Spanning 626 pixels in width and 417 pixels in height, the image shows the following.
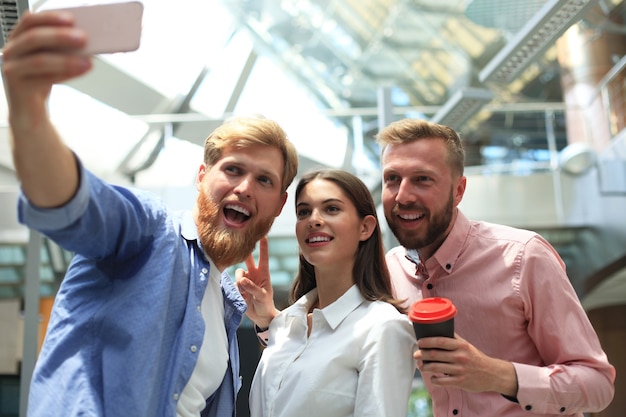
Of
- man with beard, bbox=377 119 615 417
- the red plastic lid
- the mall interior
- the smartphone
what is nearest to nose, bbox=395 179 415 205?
man with beard, bbox=377 119 615 417

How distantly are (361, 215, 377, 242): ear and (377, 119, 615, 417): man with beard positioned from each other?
0.30 feet

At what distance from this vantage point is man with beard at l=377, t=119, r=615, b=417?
5.82ft

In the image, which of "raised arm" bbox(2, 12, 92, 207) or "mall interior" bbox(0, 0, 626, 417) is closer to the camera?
"raised arm" bbox(2, 12, 92, 207)

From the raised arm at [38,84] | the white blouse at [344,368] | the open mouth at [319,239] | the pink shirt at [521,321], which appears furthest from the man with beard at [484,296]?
the raised arm at [38,84]

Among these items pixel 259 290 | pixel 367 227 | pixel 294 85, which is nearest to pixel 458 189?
pixel 367 227

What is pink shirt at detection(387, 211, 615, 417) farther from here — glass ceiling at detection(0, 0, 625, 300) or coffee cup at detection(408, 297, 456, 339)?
glass ceiling at detection(0, 0, 625, 300)

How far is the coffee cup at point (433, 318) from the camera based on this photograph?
1.51 metres

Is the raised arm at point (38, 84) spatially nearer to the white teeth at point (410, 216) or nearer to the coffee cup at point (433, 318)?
the coffee cup at point (433, 318)

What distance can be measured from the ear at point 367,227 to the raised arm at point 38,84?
1.08 m

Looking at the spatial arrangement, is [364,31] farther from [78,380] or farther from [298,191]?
[78,380]

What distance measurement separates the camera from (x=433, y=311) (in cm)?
152

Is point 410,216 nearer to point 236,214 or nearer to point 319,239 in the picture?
point 319,239

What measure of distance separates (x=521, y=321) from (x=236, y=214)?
88cm

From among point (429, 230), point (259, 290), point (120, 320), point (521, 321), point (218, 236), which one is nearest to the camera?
point (120, 320)
